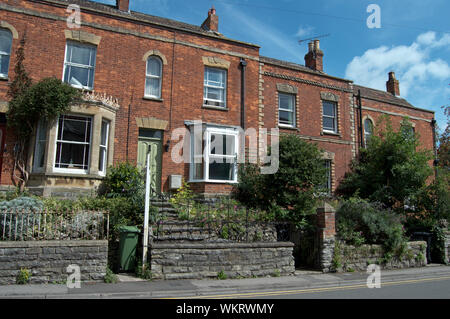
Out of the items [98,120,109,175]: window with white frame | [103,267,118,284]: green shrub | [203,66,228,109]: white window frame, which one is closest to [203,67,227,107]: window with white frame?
[203,66,228,109]: white window frame

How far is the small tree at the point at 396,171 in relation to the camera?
51.6ft

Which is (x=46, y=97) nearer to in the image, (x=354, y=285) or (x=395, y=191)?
(x=354, y=285)

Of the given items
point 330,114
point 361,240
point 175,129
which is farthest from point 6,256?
point 330,114

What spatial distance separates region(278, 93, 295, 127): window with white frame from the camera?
18266mm

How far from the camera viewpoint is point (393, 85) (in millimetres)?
26047

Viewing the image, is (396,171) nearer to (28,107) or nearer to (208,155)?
(208,155)

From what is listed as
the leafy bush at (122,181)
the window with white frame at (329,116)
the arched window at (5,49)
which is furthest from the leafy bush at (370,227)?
the arched window at (5,49)

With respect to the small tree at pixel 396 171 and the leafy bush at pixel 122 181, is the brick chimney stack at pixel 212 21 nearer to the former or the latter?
the leafy bush at pixel 122 181

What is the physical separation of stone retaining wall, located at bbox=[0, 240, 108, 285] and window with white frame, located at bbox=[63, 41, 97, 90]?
7248mm

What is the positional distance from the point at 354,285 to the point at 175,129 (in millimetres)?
9195

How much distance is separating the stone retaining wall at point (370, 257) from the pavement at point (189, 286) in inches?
20.3

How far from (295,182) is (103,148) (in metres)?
7.32

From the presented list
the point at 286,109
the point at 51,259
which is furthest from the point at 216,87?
the point at 51,259

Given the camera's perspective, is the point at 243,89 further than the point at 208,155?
Yes
